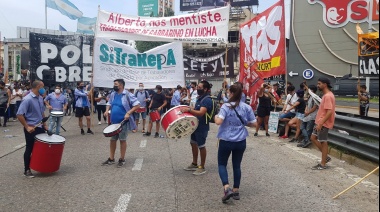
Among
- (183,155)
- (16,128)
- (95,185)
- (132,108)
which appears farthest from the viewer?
(16,128)

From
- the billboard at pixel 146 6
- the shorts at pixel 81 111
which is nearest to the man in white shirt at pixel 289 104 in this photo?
the shorts at pixel 81 111

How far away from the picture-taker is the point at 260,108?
40.5ft

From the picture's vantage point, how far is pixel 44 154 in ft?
21.4

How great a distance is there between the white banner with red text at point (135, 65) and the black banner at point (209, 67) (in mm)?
2307

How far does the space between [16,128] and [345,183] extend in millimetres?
12502

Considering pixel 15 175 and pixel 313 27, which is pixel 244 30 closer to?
pixel 15 175

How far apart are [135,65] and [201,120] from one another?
5196mm

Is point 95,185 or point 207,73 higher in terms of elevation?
point 207,73

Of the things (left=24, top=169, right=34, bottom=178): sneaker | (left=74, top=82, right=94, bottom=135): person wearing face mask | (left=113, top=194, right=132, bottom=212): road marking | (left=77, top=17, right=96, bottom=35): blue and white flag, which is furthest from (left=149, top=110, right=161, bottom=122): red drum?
(left=77, top=17, right=96, bottom=35): blue and white flag

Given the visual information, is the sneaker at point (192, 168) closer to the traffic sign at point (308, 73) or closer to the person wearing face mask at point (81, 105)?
the person wearing face mask at point (81, 105)

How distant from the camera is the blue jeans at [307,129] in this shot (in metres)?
9.52

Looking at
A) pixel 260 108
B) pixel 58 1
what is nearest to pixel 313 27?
pixel 58 1

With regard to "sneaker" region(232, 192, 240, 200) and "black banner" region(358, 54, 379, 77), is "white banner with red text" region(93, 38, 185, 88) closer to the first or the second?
"black banner" region(358, 54, 379, 77)

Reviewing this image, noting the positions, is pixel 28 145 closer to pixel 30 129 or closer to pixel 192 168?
pixel 30 129
